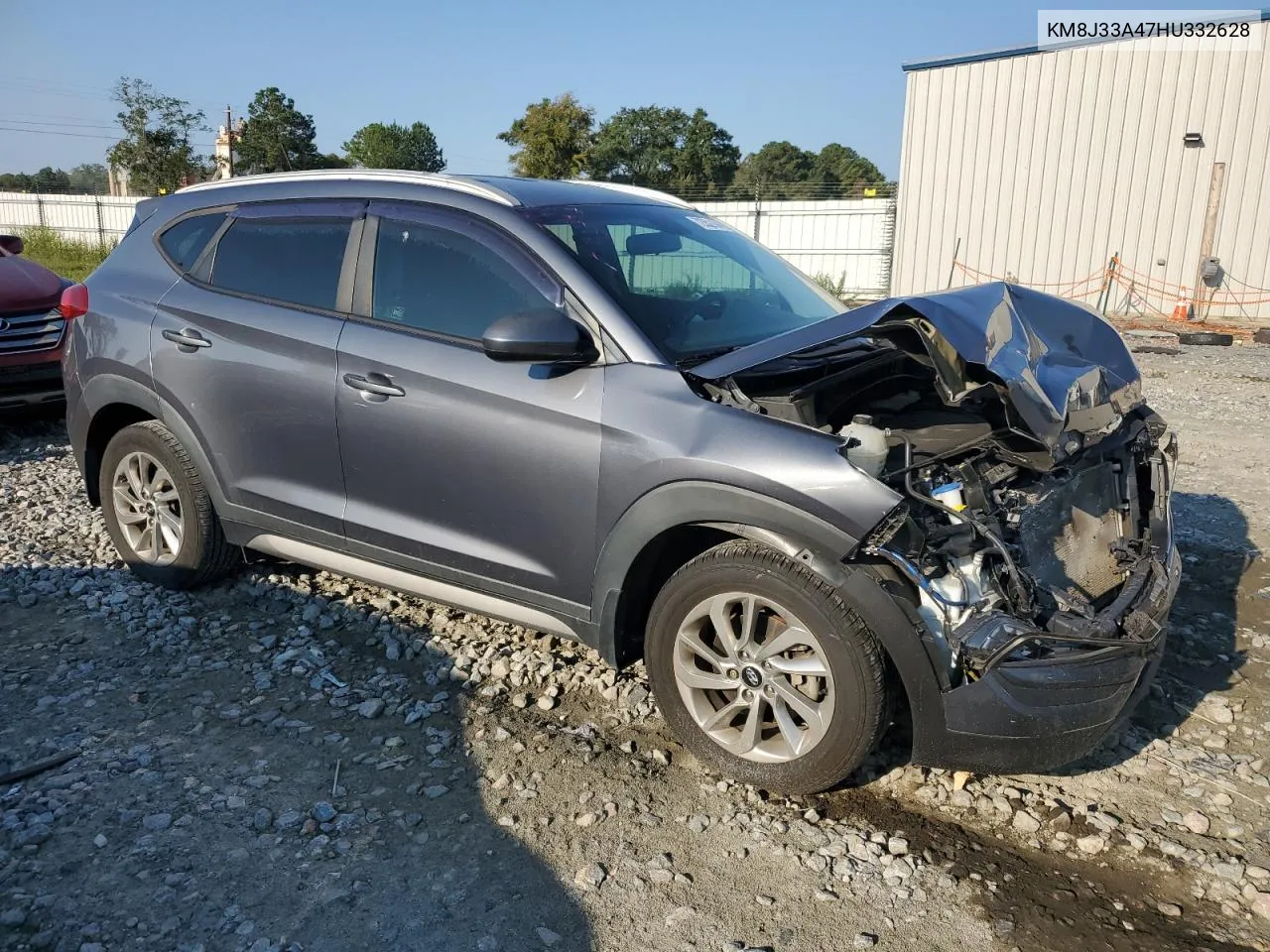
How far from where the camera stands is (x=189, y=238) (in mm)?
4523

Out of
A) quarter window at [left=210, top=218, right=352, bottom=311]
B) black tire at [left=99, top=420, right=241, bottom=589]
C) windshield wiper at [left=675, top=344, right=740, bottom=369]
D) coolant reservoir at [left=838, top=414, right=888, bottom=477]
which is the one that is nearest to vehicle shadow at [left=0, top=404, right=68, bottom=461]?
black tire at [left=99, top=420, right=241, bottom=589]

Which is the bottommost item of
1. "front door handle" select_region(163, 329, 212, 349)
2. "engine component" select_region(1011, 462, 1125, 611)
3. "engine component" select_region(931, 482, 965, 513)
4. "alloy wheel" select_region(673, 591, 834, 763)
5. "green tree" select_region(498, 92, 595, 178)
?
"alloy wheel" select_region(673, 591, 834, 763)

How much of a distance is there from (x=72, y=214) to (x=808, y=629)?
34.8m

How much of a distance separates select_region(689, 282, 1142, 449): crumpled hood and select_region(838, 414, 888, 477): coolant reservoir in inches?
10.9

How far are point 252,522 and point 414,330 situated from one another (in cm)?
123

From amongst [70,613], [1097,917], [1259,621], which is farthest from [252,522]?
[1259,621]

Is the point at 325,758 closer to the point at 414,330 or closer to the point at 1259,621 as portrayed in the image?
the point at 414,330

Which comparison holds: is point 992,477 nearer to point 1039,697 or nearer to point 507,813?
point 1039,697

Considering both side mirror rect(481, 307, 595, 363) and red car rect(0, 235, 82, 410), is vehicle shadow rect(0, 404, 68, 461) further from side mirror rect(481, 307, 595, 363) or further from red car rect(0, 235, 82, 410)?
side mirror rect(481, 307, 595, 363)

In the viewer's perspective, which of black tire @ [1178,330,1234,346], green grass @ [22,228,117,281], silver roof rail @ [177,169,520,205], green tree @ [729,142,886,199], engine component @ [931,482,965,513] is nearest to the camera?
engine component @ [931,482,965,513]

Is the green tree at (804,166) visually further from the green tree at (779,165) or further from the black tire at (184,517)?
the black tire at (184,517)

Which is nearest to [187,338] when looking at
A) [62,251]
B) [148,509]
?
[148,509]

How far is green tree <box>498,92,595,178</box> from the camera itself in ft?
167

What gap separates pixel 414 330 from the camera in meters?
3.73
